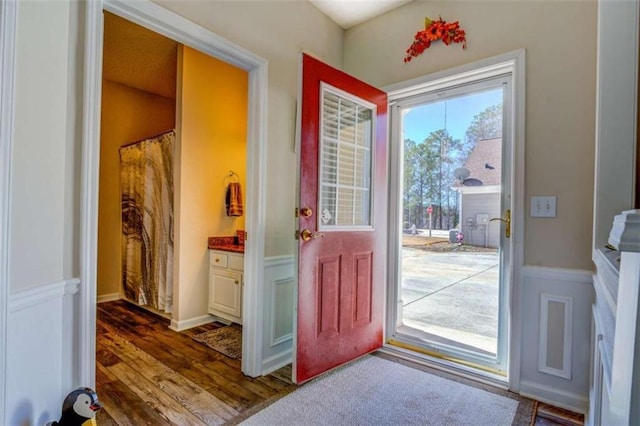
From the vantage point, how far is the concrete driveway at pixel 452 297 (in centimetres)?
244

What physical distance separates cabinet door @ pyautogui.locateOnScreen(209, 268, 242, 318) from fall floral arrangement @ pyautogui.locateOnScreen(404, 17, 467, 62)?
7.75 ft

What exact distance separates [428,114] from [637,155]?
147 cm

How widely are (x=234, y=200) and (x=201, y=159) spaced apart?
20.5 inches

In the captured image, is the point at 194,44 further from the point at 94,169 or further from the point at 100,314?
the point at 100,314

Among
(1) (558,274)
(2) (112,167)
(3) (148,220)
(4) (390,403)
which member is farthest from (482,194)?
(2) (112,167)

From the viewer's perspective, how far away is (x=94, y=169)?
1.42m

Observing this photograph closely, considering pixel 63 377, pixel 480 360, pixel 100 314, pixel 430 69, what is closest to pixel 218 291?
pixel 100 314

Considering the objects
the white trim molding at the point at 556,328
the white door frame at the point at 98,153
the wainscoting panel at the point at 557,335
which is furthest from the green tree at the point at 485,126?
the white door frame at the point at 98,153

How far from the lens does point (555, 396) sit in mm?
1848

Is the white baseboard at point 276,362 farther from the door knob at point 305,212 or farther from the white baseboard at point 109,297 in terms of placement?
the white baseboard at point 109,297

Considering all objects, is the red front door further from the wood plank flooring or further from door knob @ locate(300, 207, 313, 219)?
the wood plank flooring

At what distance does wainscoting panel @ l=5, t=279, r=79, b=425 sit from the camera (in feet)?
3.59

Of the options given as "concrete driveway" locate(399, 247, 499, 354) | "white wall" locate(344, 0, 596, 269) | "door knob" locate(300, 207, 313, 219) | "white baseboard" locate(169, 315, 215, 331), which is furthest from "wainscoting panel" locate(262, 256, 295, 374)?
"white wall" locate(344, 0, 596, 269)

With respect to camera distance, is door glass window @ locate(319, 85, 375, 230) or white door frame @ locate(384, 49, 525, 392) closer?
white door frame @ locate(384, 49, 525, 392)
